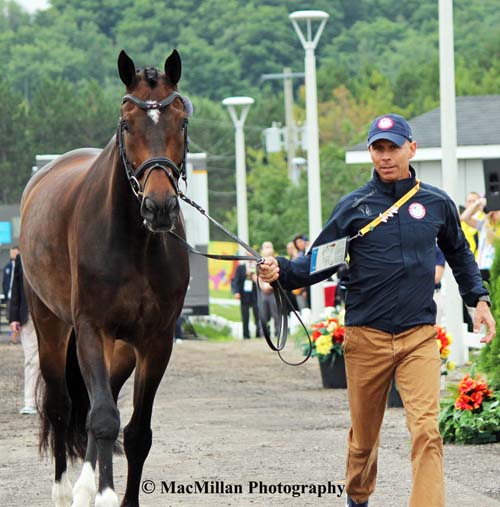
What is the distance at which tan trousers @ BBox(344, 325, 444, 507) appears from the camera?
6.46 meters

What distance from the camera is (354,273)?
6832 millimetres

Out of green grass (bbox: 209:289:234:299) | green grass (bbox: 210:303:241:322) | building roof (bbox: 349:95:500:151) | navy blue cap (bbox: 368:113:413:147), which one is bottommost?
green grass (bbox: 209:289:234:299)

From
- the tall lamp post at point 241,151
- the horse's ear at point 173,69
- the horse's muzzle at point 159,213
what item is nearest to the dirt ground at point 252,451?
the horse's muzzle at point 159,213

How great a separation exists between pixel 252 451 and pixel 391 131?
168 inches

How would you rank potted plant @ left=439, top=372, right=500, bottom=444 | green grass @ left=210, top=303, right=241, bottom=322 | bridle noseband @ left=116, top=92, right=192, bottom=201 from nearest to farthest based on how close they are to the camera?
1. bridle noseband @ left=116, top=92, right=192, bottom=201
2. potted plant @ left=439, top=372, right=500, bottom=444
3. green grass @ left=210, top=303, right=241, bottom=322

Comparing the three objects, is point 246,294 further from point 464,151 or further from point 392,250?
point 392,250

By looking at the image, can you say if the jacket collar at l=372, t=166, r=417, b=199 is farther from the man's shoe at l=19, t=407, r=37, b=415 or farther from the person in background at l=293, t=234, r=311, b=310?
the person in background at l=293, t=234, r=311, b=310

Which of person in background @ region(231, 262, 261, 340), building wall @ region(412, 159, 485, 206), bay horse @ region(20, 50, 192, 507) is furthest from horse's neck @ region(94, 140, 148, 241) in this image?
person in background @ region(231, 262, 261, 340)

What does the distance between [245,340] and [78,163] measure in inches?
677

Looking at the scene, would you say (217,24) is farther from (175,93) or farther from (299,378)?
(175,93)

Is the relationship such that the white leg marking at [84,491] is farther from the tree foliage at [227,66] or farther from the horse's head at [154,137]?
the tree foliage at [227,66]

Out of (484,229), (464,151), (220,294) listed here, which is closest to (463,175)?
(464,151)

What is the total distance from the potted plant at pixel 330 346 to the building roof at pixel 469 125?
1138 centimetres

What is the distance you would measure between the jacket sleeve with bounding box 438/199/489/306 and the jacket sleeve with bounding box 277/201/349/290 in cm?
50
